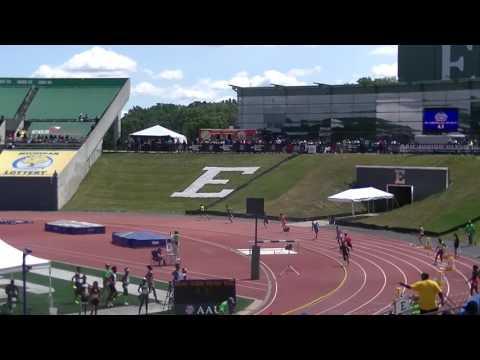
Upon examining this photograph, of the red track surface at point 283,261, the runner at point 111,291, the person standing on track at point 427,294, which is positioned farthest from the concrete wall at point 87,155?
the person standing on track at point 427,294

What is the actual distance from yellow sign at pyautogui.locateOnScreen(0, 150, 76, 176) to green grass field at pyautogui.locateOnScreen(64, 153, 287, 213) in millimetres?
1949

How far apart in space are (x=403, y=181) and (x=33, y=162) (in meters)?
22.2

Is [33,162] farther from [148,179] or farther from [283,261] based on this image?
[283,261]

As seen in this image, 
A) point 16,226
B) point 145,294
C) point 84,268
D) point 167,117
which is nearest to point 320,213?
point 16,226

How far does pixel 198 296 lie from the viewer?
50.7ft

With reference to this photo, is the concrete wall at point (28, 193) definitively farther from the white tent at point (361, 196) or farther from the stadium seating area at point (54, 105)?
the white tent at point (361, 196)

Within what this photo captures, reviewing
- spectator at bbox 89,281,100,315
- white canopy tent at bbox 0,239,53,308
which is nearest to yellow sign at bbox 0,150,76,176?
spectator at bbox 89,281,100,315

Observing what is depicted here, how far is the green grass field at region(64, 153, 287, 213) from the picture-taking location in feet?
140

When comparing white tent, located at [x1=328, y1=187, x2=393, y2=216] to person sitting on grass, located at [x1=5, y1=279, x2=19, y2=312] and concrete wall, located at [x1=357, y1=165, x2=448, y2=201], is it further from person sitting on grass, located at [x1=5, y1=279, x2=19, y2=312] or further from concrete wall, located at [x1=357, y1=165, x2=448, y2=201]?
person sitting on grass, located at [x1=5, y1=279, x2=19, y2=312]

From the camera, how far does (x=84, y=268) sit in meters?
23.2

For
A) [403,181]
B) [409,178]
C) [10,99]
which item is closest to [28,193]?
[10,99]
